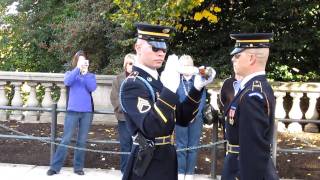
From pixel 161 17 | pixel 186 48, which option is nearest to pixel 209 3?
pixel 186 48

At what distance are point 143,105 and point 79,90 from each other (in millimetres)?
3762

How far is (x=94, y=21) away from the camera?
1267cm

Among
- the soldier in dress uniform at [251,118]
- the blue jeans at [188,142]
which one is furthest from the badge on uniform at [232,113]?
the blue jeans at [188,142]

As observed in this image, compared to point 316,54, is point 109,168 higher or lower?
lower

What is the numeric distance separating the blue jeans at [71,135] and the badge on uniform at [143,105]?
3.80 metres

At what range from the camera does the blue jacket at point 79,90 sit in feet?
23.4

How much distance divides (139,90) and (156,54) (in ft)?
0.86

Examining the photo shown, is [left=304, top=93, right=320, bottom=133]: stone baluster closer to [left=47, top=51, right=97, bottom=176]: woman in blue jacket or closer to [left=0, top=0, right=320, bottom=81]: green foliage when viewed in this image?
[left=0, top=0, right=320, bottom=81]: green foliage

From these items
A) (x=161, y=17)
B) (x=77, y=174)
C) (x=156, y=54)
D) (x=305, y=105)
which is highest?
(x=161, y=17)

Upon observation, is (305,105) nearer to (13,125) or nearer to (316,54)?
(316,54)

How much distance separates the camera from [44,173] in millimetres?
7312

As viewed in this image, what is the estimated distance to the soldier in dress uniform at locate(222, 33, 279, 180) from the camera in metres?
3.52

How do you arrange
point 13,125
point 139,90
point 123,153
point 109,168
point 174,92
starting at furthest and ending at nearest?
point 13,125
point 109,168
point 123,153
point 139,90
point 174,92

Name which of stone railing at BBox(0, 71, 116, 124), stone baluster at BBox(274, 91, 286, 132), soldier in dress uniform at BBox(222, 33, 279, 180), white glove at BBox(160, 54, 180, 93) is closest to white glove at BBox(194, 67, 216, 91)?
soldier in dress uniform at BBox(222, 33, 279, 180)
